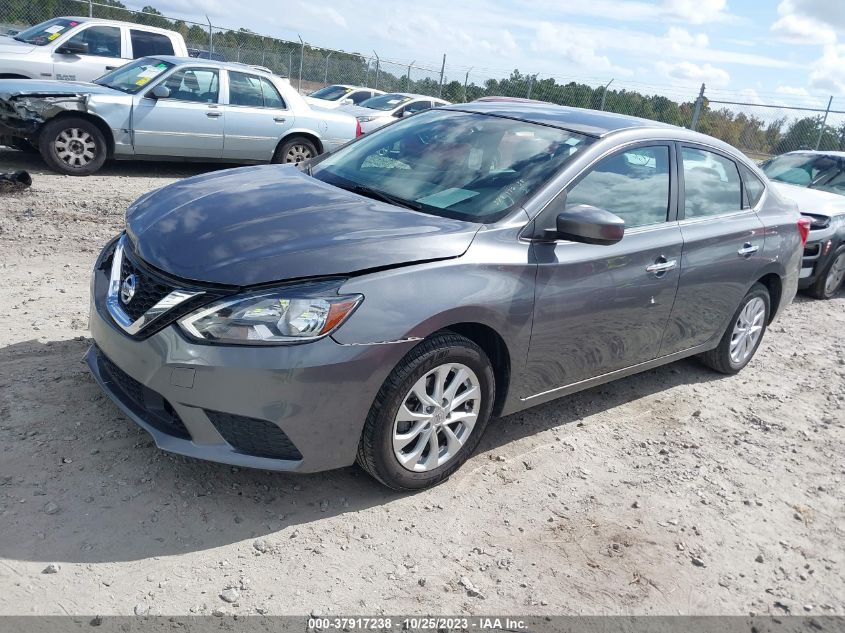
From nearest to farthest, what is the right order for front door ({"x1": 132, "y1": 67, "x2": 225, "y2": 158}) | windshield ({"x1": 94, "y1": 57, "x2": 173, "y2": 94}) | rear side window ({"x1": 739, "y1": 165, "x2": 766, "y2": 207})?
rear side window ({"x1": 739, "y1": 165, "x2": 766, "y2": 207})
front door ({"x1": 132, "y1": 67, "x2": 225, "y2": 158})
windshield ({"x1": 94, "y1": 57, "x2": 173, "y2": 94})

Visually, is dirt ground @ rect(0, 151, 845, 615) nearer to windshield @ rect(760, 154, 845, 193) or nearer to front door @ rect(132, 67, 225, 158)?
front door @ rect(132, 67, 225, 158)

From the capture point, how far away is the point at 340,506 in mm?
3344

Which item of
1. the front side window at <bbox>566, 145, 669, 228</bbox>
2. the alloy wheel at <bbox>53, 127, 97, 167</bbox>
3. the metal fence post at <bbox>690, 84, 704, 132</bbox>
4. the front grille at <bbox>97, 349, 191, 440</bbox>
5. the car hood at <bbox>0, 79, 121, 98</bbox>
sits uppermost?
the metal fence post at <bbox>690, 84, 704, 132</bbox>

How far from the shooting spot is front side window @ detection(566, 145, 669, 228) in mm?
3938

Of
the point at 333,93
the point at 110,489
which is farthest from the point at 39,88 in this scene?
the point at 333,93

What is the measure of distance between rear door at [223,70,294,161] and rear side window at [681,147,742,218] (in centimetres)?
711

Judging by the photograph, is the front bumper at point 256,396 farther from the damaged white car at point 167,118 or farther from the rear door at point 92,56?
the rear door at point 92,56

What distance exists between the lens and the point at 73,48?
11.3m

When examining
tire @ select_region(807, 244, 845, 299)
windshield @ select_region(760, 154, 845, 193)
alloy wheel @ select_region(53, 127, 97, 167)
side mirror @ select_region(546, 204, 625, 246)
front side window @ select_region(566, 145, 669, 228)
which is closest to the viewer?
side mirror @ select_region(546, 204, 625, 246)

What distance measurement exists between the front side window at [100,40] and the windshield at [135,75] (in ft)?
5.80

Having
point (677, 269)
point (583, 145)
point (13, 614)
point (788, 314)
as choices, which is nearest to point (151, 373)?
point (13, 614)

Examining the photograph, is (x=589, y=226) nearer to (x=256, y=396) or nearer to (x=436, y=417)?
(x=436, y=417)

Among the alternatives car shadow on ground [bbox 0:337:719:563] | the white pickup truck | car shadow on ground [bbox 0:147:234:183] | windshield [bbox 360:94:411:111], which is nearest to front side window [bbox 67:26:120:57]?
the white pickup truck

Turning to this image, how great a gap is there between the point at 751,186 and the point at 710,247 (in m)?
0.91
